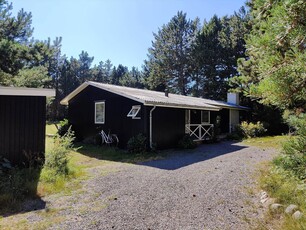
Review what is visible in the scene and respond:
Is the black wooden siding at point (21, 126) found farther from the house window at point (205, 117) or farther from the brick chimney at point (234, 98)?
the brick chimney at point (234, 98)

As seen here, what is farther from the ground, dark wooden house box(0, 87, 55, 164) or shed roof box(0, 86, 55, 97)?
shed roof box(0, 86, 55, 97)

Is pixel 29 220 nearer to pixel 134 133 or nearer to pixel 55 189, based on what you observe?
pixel 55 189

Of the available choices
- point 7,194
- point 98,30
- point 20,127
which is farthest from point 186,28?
point 7,194

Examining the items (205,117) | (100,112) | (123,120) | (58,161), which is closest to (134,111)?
(123,120)

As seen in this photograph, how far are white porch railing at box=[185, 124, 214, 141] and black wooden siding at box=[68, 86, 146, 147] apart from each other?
349 centimetres

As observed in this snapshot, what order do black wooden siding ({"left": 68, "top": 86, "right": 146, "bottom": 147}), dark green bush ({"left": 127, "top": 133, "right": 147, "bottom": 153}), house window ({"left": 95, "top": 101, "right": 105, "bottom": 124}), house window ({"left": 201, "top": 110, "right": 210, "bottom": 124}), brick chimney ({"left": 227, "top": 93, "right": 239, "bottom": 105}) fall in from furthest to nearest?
brick chimney ({"left": 227, "top": 93, "right": 239, "bottom": 105}), house window ({"left": 201, "top": 110, "right": 210, "bottom": 124}), house window ({"left": 95, "top": 101, "right": 105, "bottom": 124}), black wooden siding ({"left": 68, "top": 86, "right": 146, "bottom": 147}), dark green bush ({"left": 127, "top": 133, "right": 147, "bottom": 153})

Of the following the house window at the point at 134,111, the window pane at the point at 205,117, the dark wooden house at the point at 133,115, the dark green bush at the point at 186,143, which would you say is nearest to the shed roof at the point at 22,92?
the dark wooden house at the point at 133,115

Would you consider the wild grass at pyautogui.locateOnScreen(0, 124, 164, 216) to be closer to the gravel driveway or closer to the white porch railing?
the gravel driveway

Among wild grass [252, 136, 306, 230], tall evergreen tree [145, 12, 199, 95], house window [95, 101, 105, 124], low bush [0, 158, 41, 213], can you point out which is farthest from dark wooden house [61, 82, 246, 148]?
tall evergreen tree [145, 12, 199, 95]

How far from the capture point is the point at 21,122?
658 centimetres

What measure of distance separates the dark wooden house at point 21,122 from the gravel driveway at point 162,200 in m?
1.92

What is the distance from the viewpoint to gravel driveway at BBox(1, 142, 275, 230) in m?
3.62

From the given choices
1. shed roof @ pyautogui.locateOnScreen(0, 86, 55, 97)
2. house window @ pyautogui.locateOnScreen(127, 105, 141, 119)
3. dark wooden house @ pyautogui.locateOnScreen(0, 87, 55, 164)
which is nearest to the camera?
shed roof @ pyautogui.locateOnScreen(0, 86, 55, 97)

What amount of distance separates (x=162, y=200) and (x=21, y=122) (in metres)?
4.56
